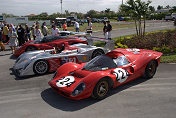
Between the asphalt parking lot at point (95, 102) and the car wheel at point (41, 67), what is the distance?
652mm

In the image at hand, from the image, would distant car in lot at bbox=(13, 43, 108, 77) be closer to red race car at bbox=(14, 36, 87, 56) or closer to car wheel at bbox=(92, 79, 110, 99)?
red race car at bbox=(14, 36, 87, 56)

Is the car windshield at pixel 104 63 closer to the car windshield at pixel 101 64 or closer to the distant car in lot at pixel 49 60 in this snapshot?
the car windshield at pixel 101 64

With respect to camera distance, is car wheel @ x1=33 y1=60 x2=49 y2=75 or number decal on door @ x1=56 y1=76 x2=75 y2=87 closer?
number decal on door @ x1=56 y1=76 x2=75 y2=87

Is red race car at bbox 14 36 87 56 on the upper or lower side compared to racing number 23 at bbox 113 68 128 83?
upper

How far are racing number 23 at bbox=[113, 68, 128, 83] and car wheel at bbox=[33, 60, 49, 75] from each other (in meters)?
3.31

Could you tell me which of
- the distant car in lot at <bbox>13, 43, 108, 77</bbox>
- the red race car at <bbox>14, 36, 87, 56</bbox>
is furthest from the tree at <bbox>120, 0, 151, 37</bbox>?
the distant car in lot at <bbox>13, 43, 108, 77</bbox>

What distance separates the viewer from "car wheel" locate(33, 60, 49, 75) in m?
7.20

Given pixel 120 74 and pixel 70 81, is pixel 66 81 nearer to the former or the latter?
pixel 70 81

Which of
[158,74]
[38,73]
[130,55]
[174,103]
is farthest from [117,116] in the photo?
[38,73]

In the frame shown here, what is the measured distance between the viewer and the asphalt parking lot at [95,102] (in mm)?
4352

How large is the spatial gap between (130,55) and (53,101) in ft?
10.2

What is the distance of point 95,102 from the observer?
4.93 meters

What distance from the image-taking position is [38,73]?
7.29m

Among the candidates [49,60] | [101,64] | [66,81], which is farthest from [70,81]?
[49,60]
